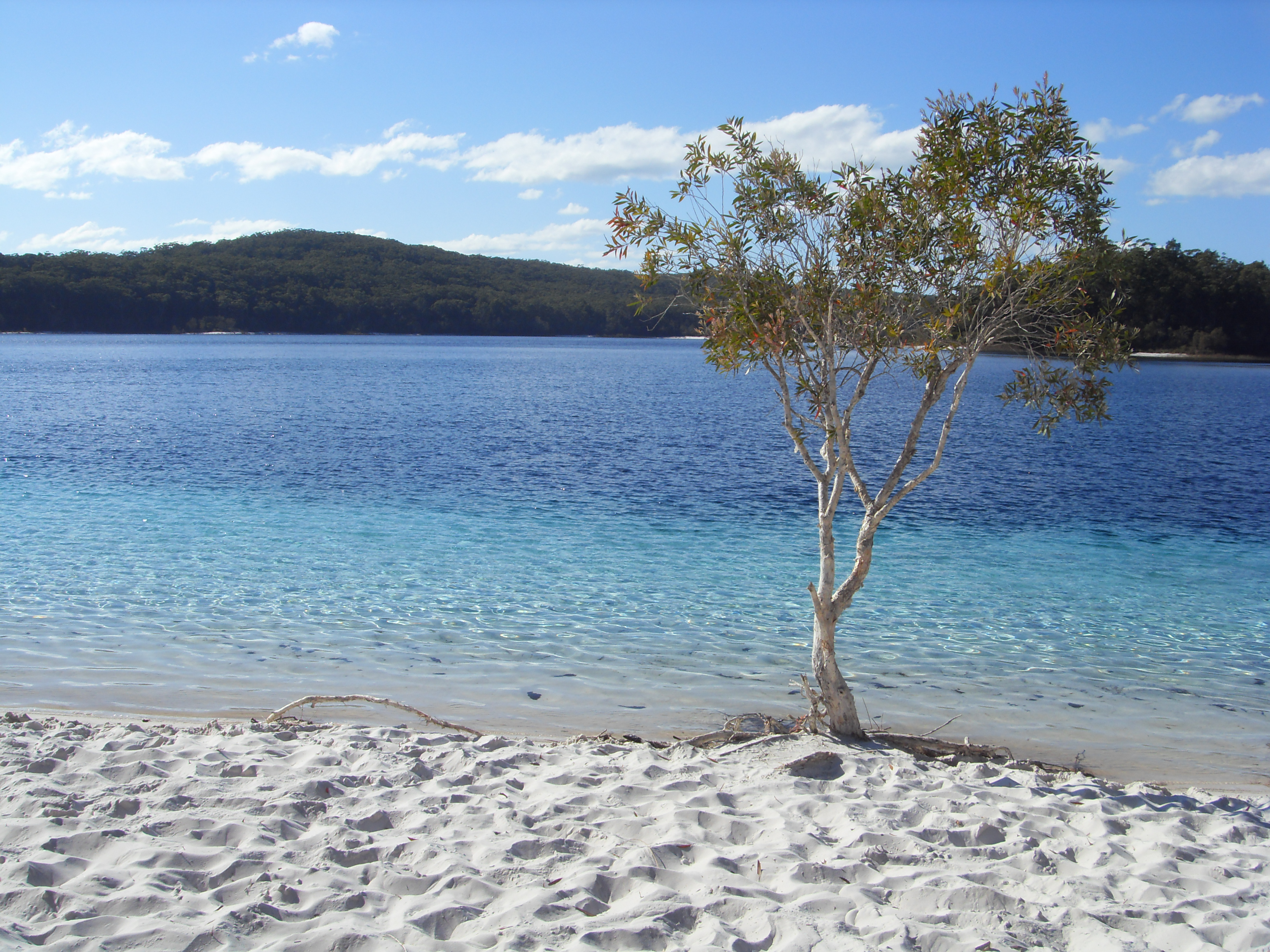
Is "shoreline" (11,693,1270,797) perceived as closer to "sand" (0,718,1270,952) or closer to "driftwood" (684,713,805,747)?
A: "driftwood" (684,713,805,747)

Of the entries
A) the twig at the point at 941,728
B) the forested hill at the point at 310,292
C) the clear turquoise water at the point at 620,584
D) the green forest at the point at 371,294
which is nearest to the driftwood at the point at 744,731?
the clear turquoise water at the point at 620,584

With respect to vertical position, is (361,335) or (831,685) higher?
(361,335)

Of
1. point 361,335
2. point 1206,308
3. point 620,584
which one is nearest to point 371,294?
point 361,335

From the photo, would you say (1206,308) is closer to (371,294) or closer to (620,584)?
(620,584)

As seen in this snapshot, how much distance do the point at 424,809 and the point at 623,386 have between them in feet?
183

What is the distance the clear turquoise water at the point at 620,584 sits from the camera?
820cm

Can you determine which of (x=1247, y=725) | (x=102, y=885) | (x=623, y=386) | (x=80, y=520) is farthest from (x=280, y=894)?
(x=623, y=386)

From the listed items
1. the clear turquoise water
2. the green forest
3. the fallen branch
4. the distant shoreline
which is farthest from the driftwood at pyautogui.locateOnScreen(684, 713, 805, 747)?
the distant shoreline

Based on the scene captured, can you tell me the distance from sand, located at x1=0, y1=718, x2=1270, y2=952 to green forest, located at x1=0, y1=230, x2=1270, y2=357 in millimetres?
99139

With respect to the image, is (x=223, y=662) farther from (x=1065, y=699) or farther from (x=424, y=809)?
(x=1065, y=699)

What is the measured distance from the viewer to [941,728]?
7621 mm

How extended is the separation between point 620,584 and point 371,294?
536 feet

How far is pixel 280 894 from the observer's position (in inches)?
158

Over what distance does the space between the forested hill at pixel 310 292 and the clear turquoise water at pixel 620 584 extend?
4009 inches
